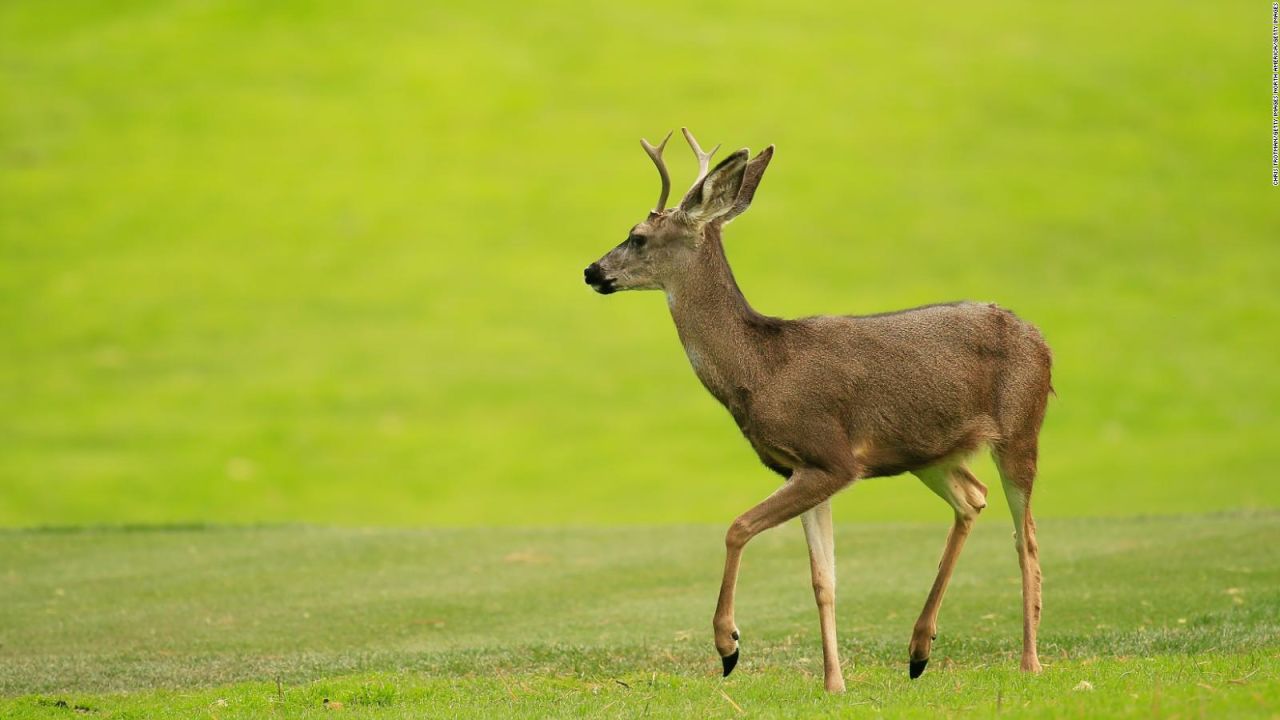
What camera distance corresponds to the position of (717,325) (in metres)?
9.27

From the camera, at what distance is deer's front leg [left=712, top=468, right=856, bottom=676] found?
8531mm

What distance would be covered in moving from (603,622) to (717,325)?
4339mm

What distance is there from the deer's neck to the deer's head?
0.24ft

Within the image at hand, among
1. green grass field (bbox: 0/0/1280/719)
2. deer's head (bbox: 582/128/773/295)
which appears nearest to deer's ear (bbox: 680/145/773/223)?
deer's head (bbox: 582/128/773/295)

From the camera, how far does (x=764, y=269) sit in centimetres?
3291

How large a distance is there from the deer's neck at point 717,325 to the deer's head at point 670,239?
2.9 inches

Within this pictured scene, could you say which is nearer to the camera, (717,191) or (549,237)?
(717,191)

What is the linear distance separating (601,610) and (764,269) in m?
20.0

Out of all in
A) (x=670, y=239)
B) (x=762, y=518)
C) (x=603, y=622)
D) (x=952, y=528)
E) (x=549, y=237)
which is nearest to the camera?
(x=762, y=518)

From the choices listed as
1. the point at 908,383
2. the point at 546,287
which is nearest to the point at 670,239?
the point at 908,383

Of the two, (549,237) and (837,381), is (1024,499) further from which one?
(549,237)

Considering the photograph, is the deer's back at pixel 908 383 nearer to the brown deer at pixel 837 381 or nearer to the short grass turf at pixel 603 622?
the brown deer at pixel 837 381

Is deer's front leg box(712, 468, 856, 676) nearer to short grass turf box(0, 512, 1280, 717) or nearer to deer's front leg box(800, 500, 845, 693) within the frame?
deer's front leg box(800, 500, 845, 693)

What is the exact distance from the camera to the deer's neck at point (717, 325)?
360 inches
